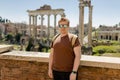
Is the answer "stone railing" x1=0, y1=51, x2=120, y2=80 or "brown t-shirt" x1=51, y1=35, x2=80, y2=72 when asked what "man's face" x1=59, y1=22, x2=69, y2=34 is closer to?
"brown t-shirt" x1=51, y1=35, x2=80, y2=72

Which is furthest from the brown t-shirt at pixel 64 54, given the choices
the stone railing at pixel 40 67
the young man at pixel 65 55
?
the stone railing at pixel 40 67

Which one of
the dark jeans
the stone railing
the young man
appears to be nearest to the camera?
the young man

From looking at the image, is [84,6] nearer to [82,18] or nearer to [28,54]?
[82,18]

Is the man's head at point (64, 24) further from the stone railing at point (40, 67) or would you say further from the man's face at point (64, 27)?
the stone railing at point (40, 67)

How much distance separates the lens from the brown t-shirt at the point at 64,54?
3.67 meters

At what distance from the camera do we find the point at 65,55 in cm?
368

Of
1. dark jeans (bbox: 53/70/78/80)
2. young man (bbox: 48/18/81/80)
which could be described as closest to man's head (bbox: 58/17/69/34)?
young man (bbox: 48/18/81/80)

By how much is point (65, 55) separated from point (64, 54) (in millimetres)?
21

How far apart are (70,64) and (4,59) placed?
1.69 meters

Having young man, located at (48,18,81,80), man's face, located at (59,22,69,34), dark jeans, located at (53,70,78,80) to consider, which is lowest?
dark jeans, located at (53,70,78,80)

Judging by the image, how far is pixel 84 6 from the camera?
42.2 meters

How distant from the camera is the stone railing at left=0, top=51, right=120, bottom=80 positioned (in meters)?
4.04

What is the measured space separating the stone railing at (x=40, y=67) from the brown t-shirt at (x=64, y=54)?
1.60ft

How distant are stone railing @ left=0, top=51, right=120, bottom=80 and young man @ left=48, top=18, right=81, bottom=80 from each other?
1.59 feet
